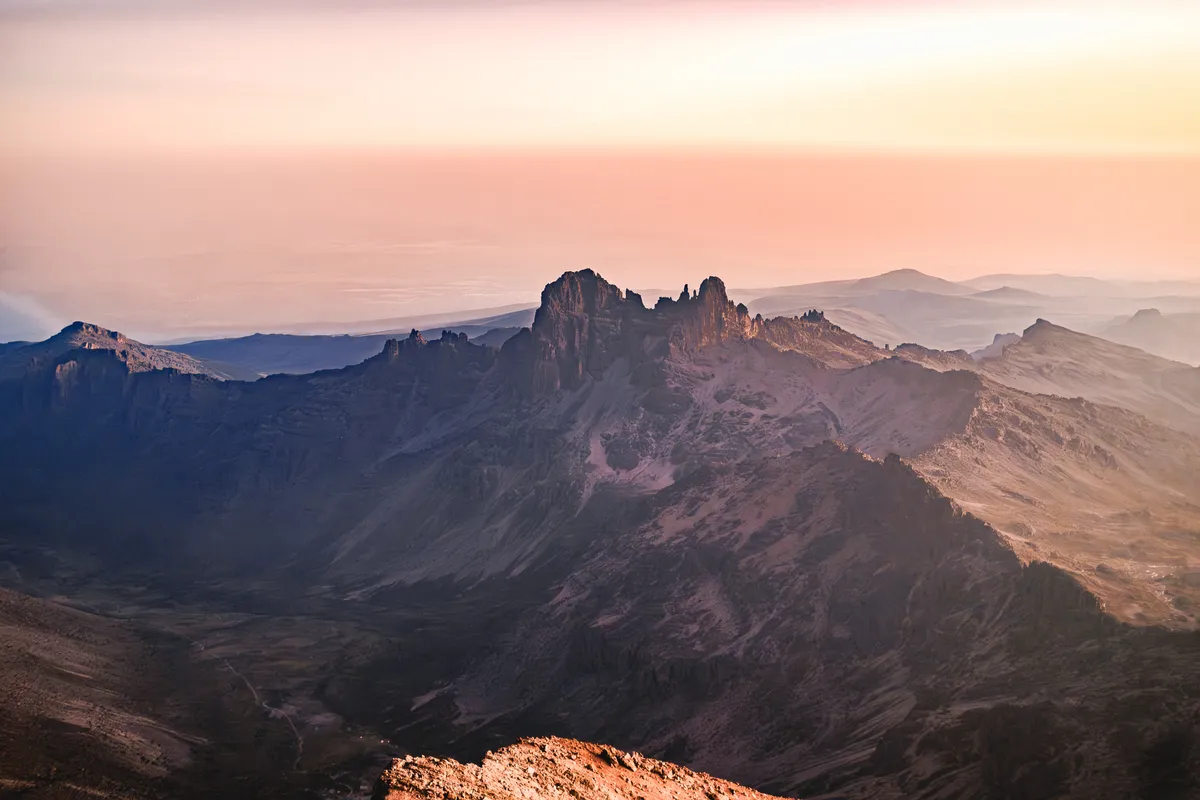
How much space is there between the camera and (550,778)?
9100cm

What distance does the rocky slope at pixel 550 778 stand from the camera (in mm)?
83125

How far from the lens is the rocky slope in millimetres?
83125

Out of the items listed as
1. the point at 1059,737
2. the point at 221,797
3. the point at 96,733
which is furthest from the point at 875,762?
the point at 96,733

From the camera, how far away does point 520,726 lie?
199m

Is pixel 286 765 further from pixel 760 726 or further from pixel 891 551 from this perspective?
pixel 891 551

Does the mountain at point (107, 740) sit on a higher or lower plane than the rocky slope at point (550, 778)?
lower

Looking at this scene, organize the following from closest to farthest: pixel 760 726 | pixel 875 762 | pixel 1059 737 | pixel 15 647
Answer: pixel 1059 737
pixel 875 762
pixel 760 726
pixel 15 647

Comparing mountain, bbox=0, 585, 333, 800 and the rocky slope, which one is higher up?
the rocky slope

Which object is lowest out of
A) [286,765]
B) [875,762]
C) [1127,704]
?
[286,765]

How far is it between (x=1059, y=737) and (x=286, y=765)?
98.0 meters

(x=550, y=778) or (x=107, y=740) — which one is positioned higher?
(x=550, y=778)

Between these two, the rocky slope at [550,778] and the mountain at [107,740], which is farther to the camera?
the mountain at [107,740]

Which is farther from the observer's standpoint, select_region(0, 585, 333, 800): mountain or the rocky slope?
select_region(0, 585, 333, 800): mountain

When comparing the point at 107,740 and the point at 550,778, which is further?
the point at 107,740
